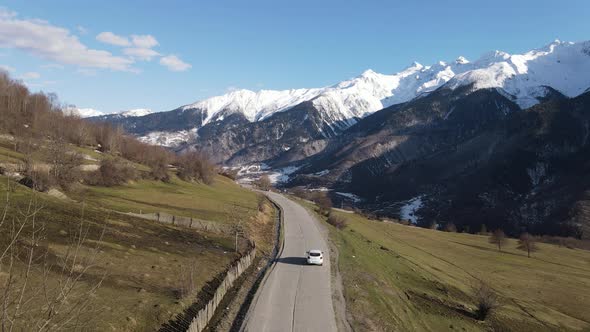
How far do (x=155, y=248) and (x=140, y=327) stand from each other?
636 inches

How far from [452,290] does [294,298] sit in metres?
30.7

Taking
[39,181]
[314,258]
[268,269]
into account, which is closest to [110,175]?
[39,181]

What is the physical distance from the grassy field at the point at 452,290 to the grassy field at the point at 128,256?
494 inches

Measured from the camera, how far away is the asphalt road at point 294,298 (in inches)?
1094

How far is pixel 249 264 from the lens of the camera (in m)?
42.6

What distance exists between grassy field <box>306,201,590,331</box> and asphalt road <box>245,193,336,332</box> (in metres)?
2.09

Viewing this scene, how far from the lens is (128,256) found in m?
33.9

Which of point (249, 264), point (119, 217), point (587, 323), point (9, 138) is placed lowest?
point (587, 323)

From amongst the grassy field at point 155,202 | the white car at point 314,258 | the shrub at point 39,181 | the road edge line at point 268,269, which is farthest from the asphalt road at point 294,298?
the shrub at point 39,181

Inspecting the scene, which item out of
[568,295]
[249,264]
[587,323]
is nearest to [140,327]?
[249,264]

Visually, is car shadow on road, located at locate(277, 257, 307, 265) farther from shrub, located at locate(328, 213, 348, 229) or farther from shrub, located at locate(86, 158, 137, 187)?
shrub, located at locate(86, 158, 137, 187)

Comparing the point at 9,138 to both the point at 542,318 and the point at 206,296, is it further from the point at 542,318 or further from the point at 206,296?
the point at 542,318

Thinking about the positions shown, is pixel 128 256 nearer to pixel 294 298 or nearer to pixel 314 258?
pixel 294 298

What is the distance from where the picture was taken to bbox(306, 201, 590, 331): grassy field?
121 feet
